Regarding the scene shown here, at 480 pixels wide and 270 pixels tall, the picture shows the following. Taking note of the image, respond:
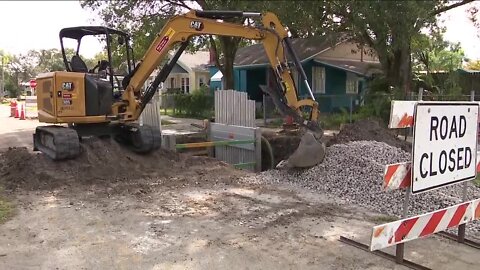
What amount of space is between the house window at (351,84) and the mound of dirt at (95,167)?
19.7 meters

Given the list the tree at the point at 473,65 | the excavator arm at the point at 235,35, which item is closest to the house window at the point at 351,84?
the tree at the point at 473,65

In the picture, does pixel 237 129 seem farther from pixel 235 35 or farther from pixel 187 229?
pixel 187 229

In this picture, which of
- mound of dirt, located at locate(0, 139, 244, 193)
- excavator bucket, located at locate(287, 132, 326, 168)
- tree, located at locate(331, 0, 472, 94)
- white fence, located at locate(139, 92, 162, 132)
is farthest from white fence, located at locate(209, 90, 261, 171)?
tree, located at locate(331, 0, 472, 94)

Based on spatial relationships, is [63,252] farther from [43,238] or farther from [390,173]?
[390,173]

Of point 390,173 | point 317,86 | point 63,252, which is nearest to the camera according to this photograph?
point 390,173

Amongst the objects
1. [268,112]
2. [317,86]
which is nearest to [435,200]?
[268,112]

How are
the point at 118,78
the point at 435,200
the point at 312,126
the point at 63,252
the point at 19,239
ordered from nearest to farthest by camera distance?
the point at 63,252 < the point at 19,239 < the point at 435,200 < the point at 312,126 < the point at 118,78

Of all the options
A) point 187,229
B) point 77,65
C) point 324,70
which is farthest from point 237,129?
point 324,70

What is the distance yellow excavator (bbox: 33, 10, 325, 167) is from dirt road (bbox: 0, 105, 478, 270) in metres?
1.20

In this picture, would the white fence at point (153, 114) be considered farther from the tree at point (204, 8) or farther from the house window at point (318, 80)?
the house window at point (318, 80)

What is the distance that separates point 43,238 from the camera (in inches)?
225

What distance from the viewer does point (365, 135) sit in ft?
37.6

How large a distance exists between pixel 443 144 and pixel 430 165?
0.95ft

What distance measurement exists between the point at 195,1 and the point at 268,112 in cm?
628
